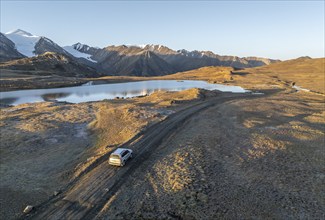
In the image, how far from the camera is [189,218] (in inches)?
904

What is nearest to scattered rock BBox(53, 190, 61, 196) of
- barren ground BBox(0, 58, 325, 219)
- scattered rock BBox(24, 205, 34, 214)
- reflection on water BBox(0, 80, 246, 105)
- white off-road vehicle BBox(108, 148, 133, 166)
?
barren ground BBox(0, 58, 325, 219)

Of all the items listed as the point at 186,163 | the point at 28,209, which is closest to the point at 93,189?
the point at 28,209

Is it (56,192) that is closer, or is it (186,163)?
(56,192)

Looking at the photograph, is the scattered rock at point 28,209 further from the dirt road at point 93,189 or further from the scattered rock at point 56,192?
the scattered rock at point 56,192

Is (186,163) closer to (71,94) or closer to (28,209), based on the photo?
(28,209)

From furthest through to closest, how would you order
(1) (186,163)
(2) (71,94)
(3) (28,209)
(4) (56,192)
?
(2) (71,94)
(1) (186,163)
(4) (56,192)
(3) (28,209)

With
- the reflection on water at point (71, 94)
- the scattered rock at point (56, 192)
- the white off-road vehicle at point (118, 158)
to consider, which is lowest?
the reflection on water at point (71, 94)

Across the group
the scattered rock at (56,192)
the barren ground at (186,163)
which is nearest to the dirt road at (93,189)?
the scattered rock at (56,192)

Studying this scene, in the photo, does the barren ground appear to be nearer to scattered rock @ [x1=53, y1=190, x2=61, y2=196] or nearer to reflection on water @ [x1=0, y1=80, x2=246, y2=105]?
scattered rock @ [x1=53, y1=190, x2=61, y2=196]

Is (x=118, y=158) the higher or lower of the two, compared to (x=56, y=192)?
higher

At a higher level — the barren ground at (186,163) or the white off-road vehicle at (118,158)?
the white off-road vehicle at (118,158)

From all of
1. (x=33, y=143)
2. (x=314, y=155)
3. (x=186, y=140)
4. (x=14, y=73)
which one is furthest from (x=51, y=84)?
(x=314, y=155)

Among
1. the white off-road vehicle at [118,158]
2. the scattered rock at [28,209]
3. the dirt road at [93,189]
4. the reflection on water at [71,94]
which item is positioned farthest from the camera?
the reflection on water at [71,94]

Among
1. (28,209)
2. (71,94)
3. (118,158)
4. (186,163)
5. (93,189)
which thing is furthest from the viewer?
(71,94)
